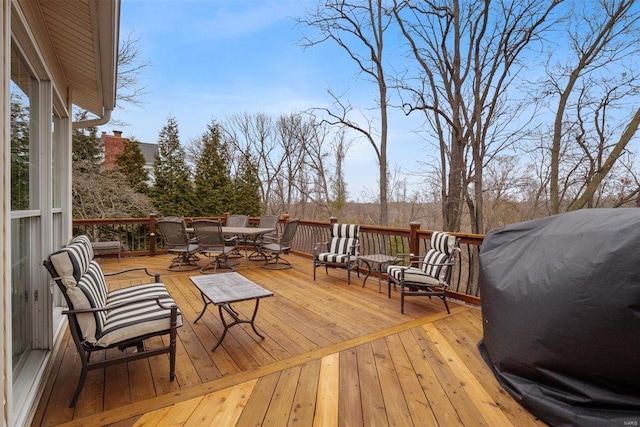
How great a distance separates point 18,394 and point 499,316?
3237mm

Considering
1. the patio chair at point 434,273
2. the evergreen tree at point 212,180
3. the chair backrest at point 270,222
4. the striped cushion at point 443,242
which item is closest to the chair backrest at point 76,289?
the patio chair at point 434,273

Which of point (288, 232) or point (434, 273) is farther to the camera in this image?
point (288, 232)

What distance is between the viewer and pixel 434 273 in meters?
3.90

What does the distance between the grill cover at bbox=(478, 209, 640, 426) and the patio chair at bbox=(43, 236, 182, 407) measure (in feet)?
7.97

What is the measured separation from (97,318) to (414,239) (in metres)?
4.03

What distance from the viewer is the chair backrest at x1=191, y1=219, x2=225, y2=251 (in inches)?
218


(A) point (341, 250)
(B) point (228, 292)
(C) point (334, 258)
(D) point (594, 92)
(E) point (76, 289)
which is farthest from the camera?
(D) point (594, 92)

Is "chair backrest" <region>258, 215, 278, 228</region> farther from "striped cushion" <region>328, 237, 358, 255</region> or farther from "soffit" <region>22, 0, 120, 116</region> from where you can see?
"soffit" <region>22, 0, 120, 116</region>

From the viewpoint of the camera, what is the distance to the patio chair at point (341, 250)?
199 inches

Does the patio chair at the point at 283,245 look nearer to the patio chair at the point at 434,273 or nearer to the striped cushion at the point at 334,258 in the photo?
the striped cushion at the point at 334,258

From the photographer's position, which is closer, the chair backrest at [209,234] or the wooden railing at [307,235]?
the wooden railing at [307,235]

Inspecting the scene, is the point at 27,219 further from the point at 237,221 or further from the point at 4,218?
the point at 237,221

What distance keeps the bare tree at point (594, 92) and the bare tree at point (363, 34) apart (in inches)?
173

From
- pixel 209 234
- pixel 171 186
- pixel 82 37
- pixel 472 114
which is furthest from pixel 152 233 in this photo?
pixel 472 114
